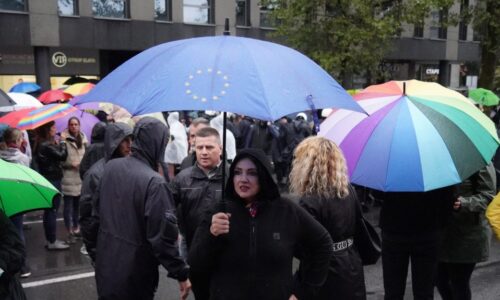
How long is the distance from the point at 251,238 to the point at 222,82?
0.86m

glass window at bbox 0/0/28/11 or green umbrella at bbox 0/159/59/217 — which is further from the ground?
glass window at bbox 0/0/28/11

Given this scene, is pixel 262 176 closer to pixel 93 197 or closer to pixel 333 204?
pixel 333 204

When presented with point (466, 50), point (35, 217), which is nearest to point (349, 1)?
point (35, 217)

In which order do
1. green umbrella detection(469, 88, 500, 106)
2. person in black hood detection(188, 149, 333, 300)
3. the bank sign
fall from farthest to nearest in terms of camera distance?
the bank sign → green umbrella detection(469, 88, 500, 106) → person in black hood detection(188, 149, 333, 300)

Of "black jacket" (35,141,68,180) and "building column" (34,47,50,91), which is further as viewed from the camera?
"building column" (34,47,50,91)

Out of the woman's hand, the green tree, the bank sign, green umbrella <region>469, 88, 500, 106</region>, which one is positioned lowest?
green umbrella <region>469, 88, 500, 106</region>

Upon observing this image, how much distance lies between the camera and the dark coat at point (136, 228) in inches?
126

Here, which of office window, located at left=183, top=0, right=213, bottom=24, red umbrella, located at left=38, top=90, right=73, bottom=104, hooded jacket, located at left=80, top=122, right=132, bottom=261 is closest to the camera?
hooded jacket, located at left=80, top=122, right=132, bottom=261

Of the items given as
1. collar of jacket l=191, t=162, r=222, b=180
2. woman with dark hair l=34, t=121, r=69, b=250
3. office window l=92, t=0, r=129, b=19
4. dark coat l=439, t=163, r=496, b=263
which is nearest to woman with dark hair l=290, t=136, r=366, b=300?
collar of jacket l=191, t=162, r=222, b=180

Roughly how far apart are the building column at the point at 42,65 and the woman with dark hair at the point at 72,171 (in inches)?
531

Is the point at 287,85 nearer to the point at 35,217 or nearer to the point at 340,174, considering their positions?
the point at 340,174

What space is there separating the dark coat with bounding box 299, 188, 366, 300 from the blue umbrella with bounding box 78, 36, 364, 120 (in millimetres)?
855

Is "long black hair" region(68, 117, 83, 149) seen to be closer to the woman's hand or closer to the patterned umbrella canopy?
the patterned umbrella canopy

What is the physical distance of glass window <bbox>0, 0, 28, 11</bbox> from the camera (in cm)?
1817
